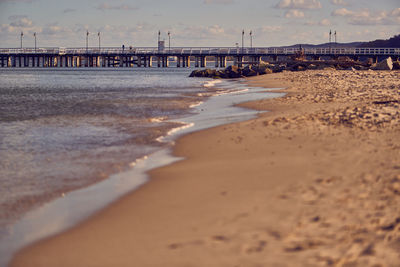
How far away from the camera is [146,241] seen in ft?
15.5

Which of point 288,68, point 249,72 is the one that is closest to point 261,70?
point 249,72

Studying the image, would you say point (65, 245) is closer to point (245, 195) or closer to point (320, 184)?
point (245, 195)

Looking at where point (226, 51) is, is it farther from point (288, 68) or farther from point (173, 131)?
point (173, 131)

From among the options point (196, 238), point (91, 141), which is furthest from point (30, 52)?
point (196, 238)

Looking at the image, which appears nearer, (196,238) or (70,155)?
(196,238)

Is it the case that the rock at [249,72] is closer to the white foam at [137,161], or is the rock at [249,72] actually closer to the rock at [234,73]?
the rock at [234,73]

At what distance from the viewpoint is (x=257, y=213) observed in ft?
17.4

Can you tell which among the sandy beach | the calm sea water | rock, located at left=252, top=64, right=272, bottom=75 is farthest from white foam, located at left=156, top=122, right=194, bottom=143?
rock, located at left=252, top=64, right=272, bottom=75

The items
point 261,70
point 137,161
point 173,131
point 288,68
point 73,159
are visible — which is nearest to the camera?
point 137,161

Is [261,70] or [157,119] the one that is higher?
[261,70]

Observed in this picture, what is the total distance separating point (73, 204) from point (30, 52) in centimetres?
11320

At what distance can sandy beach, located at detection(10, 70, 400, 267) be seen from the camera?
4301mm

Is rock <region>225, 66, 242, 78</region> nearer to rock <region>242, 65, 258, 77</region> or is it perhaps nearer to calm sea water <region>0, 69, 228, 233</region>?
rock <region>242, 65, 258, 77</region>

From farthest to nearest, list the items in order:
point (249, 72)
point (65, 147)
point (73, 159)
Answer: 1. point (249, 72)
2. point (65, 147)
3. point (73, 159)
